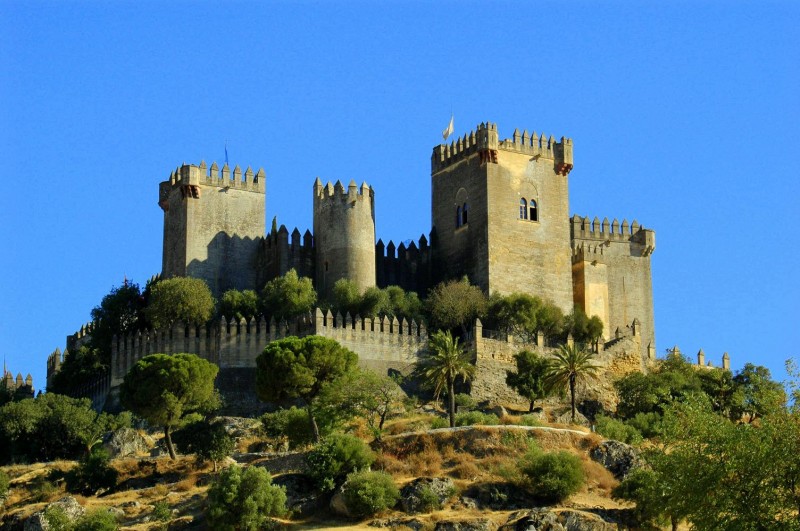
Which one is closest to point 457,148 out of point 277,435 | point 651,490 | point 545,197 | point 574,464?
point 545,197

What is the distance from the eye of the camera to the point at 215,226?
85.5m

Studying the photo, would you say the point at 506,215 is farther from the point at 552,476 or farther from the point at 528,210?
the point at 552,476

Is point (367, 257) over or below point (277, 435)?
over

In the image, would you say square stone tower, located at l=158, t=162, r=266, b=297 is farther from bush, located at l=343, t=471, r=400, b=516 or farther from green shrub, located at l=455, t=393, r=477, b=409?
bush, located at l=343, t=471, r=400, b=516

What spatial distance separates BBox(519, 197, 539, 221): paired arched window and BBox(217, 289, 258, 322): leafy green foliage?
47.0 feet

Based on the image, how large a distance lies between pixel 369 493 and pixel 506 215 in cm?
2878

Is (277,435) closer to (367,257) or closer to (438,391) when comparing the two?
(438,391)

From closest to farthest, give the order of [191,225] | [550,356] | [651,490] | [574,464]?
[651,490] → [574,464] → [550,356] → [191,225]

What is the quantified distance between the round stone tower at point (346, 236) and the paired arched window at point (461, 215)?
5.20 metres

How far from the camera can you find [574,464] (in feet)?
198

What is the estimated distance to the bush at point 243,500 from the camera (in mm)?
57969

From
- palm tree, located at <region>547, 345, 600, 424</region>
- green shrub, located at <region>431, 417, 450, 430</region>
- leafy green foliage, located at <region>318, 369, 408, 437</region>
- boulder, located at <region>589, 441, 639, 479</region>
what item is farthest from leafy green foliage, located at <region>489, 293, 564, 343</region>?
boulder, located at <region>589, 441, 639, 479</region>

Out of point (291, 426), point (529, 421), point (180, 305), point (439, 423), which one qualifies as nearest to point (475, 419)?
point (439, 423)

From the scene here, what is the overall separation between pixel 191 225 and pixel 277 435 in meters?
19.1
